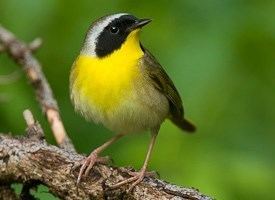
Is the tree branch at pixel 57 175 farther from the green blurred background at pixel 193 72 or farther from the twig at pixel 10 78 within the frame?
the twig at pixel 10 78

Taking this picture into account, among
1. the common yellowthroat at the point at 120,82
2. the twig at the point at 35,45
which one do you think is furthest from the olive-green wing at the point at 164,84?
the twig at the point at 35,45

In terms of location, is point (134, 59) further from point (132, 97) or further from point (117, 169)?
point (117, 169)

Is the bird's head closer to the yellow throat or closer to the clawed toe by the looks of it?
the yellow throat

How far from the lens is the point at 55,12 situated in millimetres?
6840

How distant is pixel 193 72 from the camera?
664 centimetres

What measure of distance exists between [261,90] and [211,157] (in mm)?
1195

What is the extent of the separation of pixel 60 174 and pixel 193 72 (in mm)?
1750

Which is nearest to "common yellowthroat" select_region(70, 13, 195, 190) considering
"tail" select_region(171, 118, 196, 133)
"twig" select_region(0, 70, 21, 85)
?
"tail" select_region(171, 118, 196, 133)

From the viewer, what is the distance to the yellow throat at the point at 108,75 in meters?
5.80

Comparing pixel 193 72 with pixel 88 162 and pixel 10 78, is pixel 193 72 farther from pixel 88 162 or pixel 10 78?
pixel 88 162

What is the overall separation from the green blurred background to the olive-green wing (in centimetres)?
24

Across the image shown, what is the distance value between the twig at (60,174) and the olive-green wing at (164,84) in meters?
0.91

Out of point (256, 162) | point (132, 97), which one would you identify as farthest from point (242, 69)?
point (132, 97)

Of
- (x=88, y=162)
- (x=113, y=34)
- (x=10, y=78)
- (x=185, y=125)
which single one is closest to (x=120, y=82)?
(x=113, y=34)
